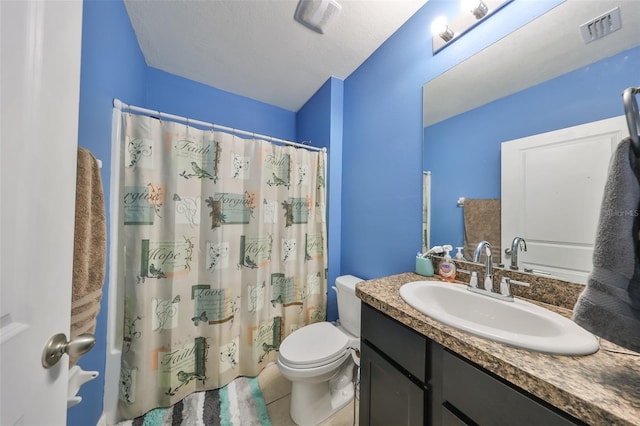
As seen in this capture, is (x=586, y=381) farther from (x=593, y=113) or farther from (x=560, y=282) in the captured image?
(x=593, y=113)

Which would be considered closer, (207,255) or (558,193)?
(558,193)

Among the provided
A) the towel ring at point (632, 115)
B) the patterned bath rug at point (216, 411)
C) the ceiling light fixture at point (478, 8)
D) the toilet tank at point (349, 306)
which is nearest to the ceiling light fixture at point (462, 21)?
the ceiling light fixture at point (478, 8)

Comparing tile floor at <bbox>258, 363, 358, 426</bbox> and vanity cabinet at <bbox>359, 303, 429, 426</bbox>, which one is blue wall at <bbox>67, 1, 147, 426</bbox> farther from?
vanity cabinet at <bbox>359, 303, 429, 426</bbox>

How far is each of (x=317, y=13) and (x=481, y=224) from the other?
1.45 meters

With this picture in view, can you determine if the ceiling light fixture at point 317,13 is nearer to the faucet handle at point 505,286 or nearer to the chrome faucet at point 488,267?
the chrome faucet at point 488,267

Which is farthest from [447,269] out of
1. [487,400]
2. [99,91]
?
[99,91]

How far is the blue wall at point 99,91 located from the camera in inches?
→ 32.9

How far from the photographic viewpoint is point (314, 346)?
4.16ft

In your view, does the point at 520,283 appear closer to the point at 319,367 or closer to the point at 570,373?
the point at 570,373

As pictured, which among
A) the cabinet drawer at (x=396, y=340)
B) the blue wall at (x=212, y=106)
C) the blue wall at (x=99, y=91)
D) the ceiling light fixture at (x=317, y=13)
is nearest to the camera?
the cabinet drawer at (x=396, y=340)

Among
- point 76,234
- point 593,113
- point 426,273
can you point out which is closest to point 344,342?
point 426,273

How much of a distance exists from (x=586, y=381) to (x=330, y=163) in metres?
1.67

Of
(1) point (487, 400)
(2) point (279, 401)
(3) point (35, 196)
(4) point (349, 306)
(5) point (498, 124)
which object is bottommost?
(2) point (279, 401)

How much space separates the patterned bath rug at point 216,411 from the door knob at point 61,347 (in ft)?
3.72
